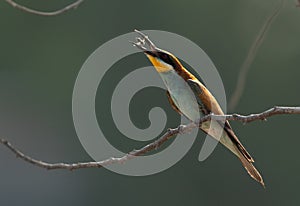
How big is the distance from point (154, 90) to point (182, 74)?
311cm

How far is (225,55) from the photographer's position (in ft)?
18.3

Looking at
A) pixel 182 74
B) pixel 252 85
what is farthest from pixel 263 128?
pixel 182 74

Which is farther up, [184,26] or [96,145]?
[184,26]

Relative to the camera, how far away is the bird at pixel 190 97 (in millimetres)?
2051

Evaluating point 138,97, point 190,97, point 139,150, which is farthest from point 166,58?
point 138,97

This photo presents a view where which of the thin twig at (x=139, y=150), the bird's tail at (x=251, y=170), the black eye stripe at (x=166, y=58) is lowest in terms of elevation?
the bird's tail at (x=251, y=170)

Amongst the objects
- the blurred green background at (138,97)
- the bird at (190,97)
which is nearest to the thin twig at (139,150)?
the bird at (190,97)

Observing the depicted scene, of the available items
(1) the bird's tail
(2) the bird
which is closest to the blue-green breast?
(2) the bird

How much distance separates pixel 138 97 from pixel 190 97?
3189 mm

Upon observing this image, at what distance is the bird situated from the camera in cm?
205

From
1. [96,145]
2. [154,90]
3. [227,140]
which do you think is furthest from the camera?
[154,90]

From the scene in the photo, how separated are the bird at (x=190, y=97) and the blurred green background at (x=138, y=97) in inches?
110

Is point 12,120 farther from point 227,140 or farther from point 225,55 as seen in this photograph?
point 227,140

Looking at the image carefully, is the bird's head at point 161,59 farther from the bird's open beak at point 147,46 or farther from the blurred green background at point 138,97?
the blurred green background at point 138,97
